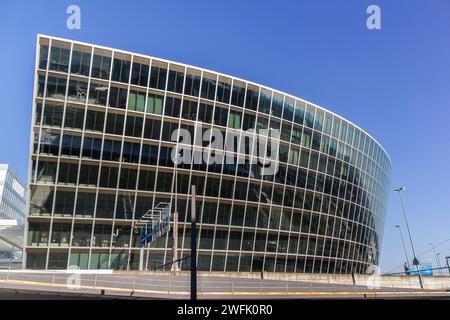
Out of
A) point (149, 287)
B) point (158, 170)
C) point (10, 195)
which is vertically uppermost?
point (158, 170)

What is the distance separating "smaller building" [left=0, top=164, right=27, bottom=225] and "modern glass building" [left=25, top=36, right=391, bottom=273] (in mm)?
65478

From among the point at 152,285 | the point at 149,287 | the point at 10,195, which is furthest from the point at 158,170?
the point at 10,195

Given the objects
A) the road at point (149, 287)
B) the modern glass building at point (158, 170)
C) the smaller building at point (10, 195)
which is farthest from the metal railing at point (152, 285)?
the smaller building at point (10, 195)

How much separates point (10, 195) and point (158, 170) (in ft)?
283

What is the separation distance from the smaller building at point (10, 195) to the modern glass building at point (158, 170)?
65478 mm

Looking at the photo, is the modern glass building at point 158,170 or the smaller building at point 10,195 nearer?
the modern glass building at point 158,170

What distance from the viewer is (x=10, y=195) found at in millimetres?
115562

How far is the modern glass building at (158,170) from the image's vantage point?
43.9 m

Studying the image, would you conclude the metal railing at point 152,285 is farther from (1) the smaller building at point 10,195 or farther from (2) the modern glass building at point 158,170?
(1) the smaller building at point 10,195

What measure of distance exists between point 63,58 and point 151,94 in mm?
9969

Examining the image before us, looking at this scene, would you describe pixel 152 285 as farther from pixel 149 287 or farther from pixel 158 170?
pixel 158 170

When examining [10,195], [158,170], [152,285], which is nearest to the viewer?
[152,285]

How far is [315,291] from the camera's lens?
32.0 metres
